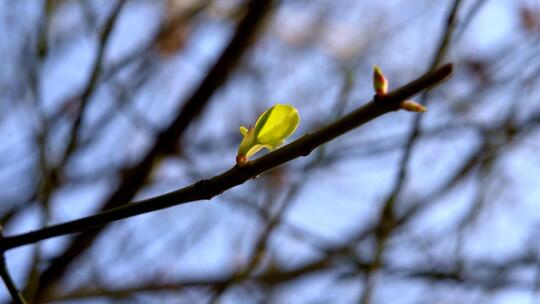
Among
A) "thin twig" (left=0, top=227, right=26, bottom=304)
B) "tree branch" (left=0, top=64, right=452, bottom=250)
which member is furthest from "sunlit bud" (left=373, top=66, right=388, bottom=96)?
"thin twig" (left=0, top=227, right=26, bottom=304)

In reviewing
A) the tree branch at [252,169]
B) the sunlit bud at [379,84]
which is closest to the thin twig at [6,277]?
the tree branch at [252,169]

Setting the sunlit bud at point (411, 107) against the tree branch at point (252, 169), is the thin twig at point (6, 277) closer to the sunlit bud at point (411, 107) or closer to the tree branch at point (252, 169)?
the tree branch at point (252, 169)

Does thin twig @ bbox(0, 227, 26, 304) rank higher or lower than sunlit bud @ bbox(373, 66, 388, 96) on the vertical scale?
higher

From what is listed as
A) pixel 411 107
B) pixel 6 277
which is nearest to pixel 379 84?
pixel 411 107

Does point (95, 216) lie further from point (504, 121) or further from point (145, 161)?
point (504, 121)

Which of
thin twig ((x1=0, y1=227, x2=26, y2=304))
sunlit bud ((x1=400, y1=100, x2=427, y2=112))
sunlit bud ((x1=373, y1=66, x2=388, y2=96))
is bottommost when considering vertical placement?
sunlit bud ((x1=400, y1=100, x2=427, y2=112))

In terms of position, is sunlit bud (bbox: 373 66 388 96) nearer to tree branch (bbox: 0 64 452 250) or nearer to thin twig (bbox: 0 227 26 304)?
tree branch (bbox: 0 64 452 250)

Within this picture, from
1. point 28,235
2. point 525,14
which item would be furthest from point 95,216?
point 525,14

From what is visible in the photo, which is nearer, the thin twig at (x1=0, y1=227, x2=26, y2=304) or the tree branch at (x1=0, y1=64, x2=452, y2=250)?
the tree branch at (x1=0, y1=64, x2=452, y2=250)
